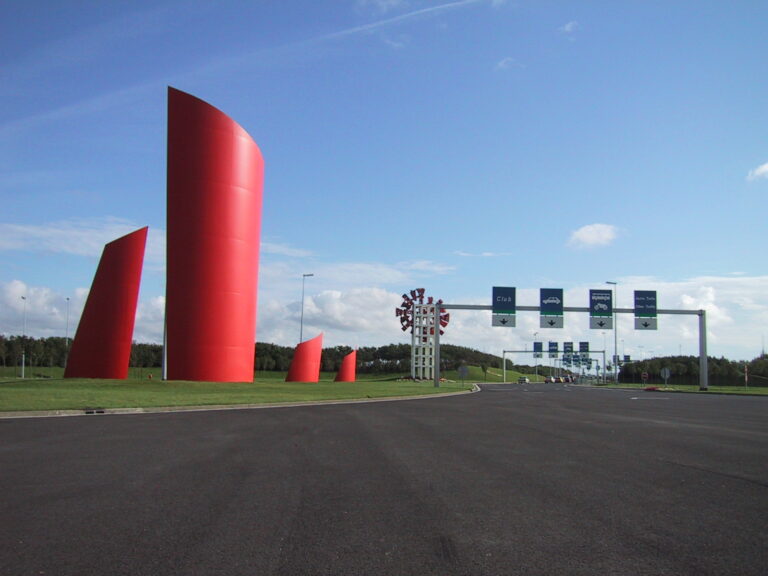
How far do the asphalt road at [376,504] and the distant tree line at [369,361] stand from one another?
85.9 meters

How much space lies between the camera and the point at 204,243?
3341cm

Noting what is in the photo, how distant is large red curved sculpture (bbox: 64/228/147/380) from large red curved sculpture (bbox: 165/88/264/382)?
278cm

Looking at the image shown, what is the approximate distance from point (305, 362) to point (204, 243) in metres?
18.3

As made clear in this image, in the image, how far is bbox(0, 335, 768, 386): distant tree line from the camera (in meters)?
103

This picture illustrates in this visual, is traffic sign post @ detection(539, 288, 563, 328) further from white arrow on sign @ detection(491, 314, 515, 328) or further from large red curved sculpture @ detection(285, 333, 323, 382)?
large red curved sculpture @ detection(285, 333, 323, 382)

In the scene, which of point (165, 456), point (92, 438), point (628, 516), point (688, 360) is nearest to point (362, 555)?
point (628, 516)

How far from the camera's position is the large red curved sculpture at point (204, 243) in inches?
1312

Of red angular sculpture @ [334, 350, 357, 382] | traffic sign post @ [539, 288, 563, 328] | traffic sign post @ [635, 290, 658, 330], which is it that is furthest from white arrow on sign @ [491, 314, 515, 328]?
red angular sculpture @ [334, 350, 357, 382]

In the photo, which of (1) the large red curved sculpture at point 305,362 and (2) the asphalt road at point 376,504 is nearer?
(2) the asphalt road at point 376,504

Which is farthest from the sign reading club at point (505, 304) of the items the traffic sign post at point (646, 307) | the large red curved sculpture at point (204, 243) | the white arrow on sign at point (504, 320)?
the large red curved sculpture at point (204, 243)

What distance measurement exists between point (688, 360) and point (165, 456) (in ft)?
500

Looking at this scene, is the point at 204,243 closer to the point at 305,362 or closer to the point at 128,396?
the point at 128,396

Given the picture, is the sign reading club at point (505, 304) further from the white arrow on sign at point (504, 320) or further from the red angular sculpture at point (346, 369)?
the red angular sculpture at point (346, 369)

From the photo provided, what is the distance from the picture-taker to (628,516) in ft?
20.5
